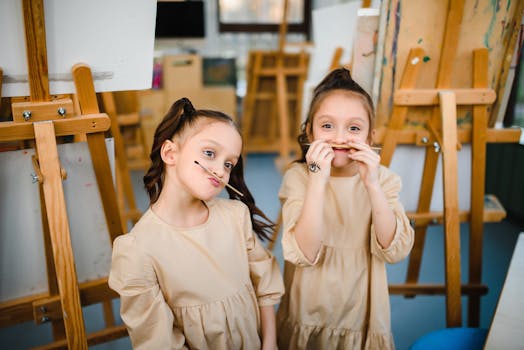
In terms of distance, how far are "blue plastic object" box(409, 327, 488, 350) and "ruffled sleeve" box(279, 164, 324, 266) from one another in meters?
0.33

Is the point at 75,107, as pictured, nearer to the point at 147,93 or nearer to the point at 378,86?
the point at 378,86

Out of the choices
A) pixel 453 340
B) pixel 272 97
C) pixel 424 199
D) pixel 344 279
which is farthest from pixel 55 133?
pixel 272 97

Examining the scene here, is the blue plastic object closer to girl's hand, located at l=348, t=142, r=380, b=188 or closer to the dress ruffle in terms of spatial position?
the dress ruffle

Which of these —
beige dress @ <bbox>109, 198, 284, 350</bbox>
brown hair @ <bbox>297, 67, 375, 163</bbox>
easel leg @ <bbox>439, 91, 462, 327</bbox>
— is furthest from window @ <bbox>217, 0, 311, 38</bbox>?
beige dress @ <bbox>109, 198, 284, 350</bbox>

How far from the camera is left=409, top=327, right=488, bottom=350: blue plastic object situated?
108cm

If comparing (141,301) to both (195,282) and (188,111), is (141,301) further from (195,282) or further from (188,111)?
(188,111)

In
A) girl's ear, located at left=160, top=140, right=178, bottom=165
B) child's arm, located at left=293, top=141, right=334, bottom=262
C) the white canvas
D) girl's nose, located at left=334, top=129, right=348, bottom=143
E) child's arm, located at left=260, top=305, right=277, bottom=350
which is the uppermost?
the white canvas

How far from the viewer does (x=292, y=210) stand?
44.8 inches

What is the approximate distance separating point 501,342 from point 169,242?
2.36 feet

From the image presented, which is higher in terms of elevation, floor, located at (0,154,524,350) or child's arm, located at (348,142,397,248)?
child's arm, located at (348,142,397,248)

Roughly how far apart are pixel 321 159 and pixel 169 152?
1.18ft

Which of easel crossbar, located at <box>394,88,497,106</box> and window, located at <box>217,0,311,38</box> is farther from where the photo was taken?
window, located at <box>217,0,311,38</box>

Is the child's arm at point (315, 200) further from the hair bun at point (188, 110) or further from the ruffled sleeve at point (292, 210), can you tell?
the hair bun at point (188, 110)

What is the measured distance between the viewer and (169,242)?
0.99m
